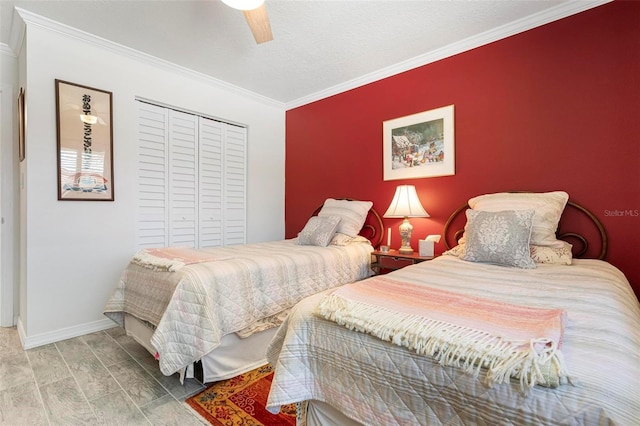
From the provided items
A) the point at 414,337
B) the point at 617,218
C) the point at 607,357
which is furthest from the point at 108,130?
the point at 617,218

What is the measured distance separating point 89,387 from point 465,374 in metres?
2.18

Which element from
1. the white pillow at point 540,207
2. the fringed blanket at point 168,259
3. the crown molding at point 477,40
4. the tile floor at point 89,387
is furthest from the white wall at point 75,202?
the white pillow at point 540,207

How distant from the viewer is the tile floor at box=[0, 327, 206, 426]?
1554mm

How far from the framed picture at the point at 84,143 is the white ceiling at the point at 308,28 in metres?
0.58

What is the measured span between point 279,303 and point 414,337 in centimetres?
143

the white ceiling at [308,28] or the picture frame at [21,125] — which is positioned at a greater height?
the white ceiling at [308,28]

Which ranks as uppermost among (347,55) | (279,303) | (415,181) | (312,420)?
(347,55)

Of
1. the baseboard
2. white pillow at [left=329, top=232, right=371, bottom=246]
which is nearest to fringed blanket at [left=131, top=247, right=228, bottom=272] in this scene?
the baseboard

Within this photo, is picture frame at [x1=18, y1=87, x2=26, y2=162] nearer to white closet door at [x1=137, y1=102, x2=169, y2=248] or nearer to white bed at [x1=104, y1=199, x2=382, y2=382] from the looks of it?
white closet door at [x1=137, y1=102, x2=169, y2=248]

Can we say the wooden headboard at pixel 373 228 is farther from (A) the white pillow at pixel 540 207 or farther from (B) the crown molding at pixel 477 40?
(B) the crown molding at pixel 477 40

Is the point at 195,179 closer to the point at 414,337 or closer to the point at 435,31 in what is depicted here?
the point at 435,31

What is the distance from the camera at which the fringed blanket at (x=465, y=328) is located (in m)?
0.71

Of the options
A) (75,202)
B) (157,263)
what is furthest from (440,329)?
(75,202)

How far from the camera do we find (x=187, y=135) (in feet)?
11.0
